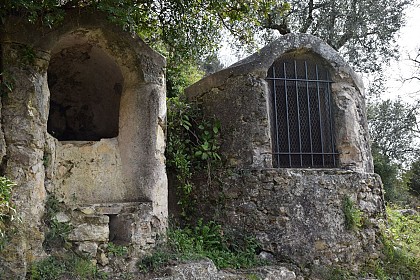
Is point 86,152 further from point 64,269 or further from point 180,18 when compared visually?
point 180,18

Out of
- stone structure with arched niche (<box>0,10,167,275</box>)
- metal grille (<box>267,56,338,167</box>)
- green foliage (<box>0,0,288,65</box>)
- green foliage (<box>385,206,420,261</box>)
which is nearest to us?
stone structure with arched niche (<box>0,10,167,275</box>)

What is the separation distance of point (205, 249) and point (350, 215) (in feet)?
7.63

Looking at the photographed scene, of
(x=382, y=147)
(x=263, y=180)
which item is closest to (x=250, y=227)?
(x=263, y=180)

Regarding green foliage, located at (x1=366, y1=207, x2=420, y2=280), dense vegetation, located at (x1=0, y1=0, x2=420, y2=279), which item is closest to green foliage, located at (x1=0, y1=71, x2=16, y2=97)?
dense vegetation, located at (x1=0, y1=0, x2=420, y2=279)

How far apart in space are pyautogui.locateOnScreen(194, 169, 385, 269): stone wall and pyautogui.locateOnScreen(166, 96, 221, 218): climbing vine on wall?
332 millimetres

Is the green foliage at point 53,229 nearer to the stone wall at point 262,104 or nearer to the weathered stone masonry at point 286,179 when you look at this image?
the weathered stone masonry at point 286,179

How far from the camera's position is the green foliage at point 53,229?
5.20 meters

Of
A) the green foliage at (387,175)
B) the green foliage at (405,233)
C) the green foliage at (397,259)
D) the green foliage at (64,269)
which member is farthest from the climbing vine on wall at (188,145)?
the green foliage at (387,175)

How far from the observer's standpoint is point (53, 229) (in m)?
5.22

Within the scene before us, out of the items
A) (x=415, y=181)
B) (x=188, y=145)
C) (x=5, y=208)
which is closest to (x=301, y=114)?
(x=188, y=145)

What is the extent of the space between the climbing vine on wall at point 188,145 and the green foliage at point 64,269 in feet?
7.56

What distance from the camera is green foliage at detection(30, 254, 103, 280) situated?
4.77m

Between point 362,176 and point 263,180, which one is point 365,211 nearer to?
point 362,176

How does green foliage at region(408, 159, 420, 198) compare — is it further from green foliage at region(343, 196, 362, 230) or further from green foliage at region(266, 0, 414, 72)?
green foliage at region(343, 196, 362, 230)
